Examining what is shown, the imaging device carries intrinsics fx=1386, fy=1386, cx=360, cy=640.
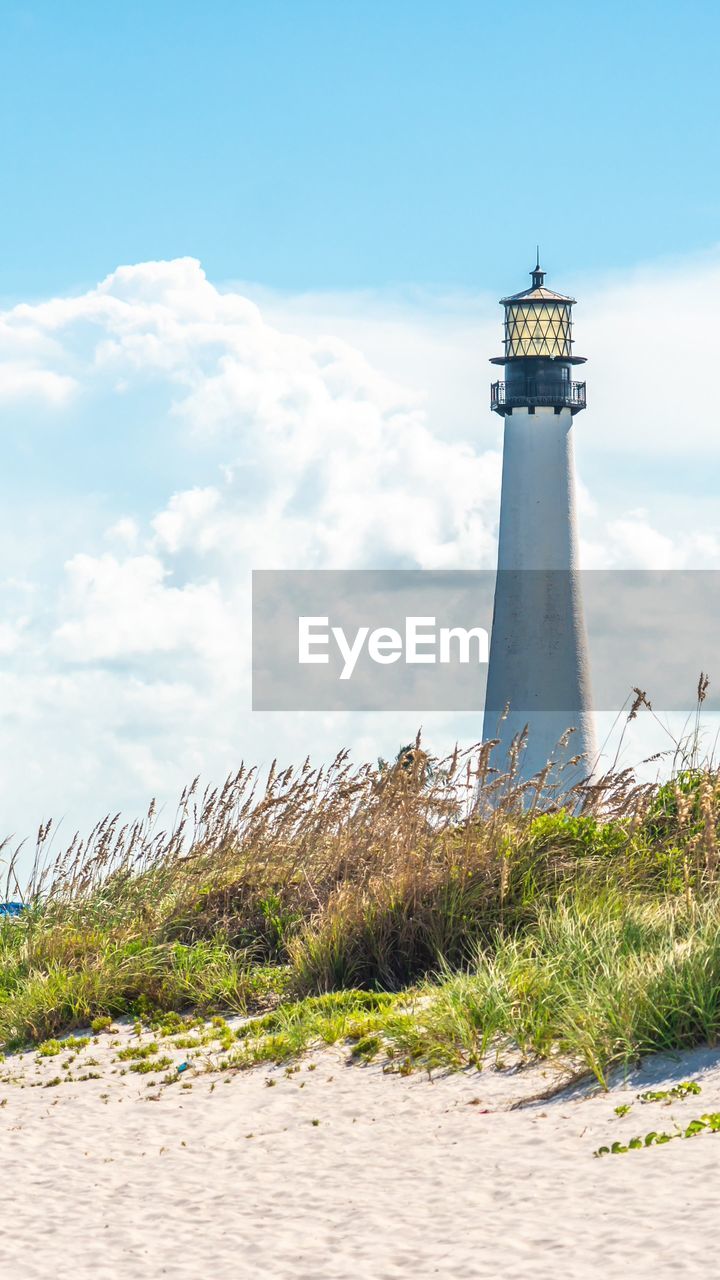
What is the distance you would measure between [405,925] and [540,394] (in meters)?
25.4

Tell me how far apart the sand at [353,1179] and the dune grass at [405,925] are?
35 cm

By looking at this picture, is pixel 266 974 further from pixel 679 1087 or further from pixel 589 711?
pixel 589 711

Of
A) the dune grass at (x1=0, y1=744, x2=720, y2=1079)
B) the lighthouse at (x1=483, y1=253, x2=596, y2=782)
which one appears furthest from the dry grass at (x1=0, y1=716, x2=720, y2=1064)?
the lighthouse at (x1=483, y1=253, x2=596, y2=782)

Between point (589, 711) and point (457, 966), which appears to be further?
point (589, 711)

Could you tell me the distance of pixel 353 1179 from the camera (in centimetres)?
634

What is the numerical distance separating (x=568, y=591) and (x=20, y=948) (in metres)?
23.3

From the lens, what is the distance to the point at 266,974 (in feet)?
32.1

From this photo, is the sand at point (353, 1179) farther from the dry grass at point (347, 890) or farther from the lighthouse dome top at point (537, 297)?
the lighthouse dome top at point (537, 297)

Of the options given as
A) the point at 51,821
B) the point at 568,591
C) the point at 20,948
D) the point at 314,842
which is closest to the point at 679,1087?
the point at 314,842

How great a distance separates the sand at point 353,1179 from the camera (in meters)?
5.24

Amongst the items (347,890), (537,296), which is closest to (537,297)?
(537,296)

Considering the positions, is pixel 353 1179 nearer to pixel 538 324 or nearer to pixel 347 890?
pixel 347 890

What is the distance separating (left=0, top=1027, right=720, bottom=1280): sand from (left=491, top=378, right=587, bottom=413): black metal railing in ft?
87.8

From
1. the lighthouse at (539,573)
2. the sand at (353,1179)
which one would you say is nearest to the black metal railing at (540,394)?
the lighthouse at (539,573)
